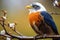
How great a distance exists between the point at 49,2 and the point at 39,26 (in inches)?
12.3

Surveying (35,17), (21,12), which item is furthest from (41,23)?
(21,12)

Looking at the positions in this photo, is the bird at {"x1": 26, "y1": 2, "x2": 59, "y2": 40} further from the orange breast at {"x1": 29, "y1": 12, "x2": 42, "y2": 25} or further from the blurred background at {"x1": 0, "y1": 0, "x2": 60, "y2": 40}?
the blurred background at {"x1": 0, "y1": 0, "x2": 60, "y2": 40}

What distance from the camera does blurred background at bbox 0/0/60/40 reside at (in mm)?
1029

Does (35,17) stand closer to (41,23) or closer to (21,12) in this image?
(41,23)

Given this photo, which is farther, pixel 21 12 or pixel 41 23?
pixel 21 12

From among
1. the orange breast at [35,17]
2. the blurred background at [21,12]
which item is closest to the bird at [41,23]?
the orange breast at [35,17]

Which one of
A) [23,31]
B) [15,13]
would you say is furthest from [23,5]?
[23,31]

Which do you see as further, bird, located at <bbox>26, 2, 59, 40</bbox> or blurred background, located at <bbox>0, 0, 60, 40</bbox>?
blurred background, located at <bbox>0, 0, 60, 40</bbox>

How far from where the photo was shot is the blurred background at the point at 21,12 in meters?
1.03

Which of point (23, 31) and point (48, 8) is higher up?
point (48, 8)

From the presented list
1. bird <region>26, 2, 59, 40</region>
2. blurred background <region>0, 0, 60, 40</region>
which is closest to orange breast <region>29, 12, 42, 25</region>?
bird <region>26, 2, 59, 40</region>

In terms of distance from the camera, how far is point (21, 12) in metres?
1.09

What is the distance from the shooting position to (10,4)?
1137 mm

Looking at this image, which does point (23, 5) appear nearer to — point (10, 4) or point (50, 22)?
point (10, 4)
